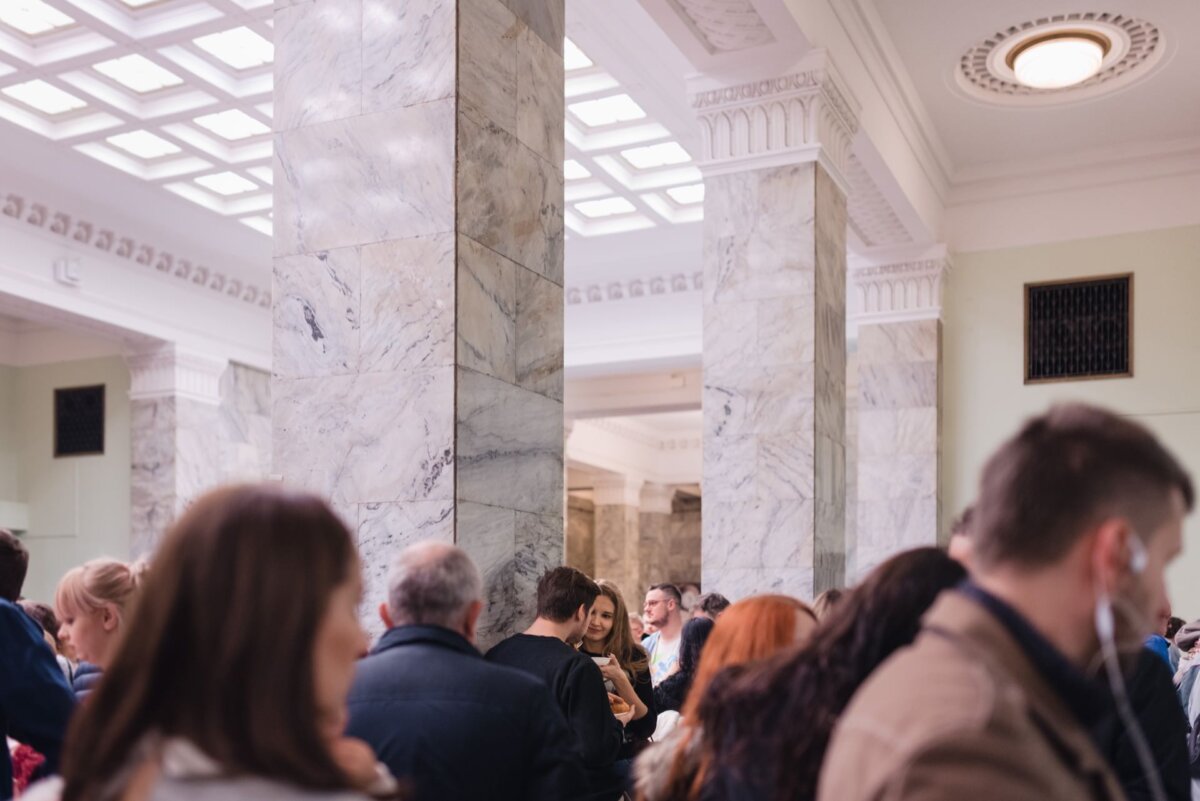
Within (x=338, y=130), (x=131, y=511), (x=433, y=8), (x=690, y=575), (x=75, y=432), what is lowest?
(x=690, y=575)

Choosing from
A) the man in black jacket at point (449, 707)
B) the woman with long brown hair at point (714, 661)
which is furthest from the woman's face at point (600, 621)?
the woman with long brown hair at point (714, 661)

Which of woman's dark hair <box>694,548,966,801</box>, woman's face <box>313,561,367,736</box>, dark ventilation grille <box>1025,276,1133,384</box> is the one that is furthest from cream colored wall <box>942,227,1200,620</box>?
woman's face <box>313,561,367,736</box>

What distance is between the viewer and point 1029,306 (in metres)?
12.2

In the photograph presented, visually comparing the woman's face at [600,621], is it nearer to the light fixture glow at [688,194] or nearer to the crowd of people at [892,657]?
the crowd of people at [892,657]

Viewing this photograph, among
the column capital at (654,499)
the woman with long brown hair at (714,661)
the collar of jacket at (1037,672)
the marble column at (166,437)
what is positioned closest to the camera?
Result: the collar of jacket at (1037,672)

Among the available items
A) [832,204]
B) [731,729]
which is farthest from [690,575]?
[731,729]

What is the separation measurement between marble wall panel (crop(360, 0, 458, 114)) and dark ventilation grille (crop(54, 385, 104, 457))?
12.0m

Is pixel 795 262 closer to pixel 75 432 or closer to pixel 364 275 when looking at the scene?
pixel 364 275

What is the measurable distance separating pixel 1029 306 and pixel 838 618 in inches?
427

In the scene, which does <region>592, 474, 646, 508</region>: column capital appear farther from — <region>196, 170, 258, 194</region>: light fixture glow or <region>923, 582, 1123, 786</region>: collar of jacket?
<region>923, 582, 1123, 786</region>: collar of jacket

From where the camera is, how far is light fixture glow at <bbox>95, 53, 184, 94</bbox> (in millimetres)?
9945

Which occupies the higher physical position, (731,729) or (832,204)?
(832,204)

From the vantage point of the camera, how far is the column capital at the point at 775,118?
8.20 meters

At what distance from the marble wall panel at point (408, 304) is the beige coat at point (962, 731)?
3.24 meters
